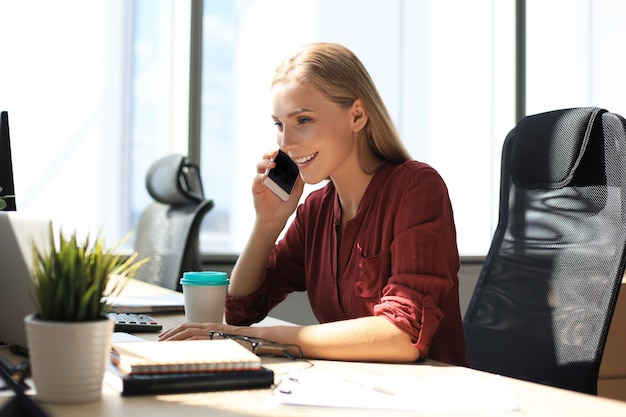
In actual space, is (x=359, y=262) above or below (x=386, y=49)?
below

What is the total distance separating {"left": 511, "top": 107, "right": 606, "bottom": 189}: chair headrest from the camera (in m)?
1.75

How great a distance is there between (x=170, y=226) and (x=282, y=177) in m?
1.13

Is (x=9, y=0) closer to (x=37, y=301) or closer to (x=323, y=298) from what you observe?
(x=323, y=298)

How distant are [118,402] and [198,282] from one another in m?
0.59

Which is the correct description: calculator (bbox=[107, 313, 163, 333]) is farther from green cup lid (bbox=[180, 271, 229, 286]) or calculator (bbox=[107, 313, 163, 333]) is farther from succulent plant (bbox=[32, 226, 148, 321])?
succulent plant (bbox=[32, 226, 148, 321])

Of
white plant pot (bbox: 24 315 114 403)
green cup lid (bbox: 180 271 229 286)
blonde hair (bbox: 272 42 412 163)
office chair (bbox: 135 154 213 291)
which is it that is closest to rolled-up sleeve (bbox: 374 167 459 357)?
blonde hair (bbox: 272 42 412 163)

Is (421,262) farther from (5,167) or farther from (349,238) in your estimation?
(5,167)

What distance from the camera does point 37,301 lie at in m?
0.91

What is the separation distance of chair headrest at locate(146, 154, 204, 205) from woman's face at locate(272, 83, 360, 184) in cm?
123

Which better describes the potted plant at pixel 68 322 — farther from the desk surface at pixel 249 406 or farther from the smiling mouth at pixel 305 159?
the smiling mouth at pixel 305 159

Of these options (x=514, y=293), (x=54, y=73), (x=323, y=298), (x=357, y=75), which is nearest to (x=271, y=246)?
(x=323, y=298)

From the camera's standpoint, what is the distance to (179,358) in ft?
3.43

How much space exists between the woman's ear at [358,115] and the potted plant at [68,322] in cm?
89

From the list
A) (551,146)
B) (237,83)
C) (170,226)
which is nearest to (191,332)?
(551,146)
